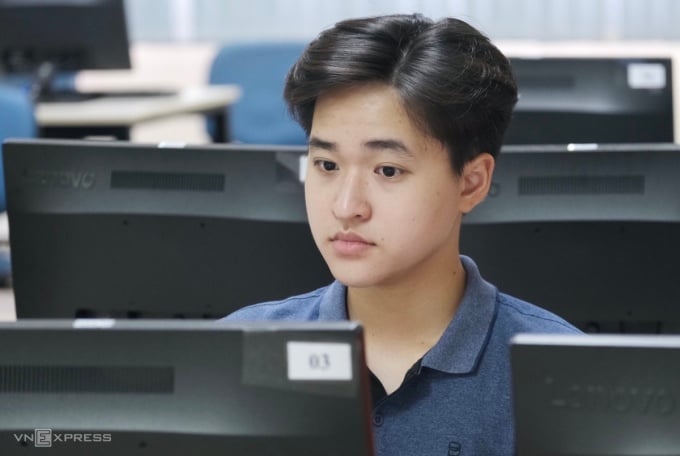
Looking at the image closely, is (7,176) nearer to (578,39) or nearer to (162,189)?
(162,189)

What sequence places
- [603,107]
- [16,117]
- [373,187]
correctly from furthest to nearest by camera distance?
[16,117], [603,107], [373,187]

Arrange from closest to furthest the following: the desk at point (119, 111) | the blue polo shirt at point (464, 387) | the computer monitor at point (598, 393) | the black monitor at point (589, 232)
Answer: the computer monitor at point (598, 393) < the blue polo shirt at point (464, 387) < the black monitor at point (589, 232) < the desk at point (119, 111)

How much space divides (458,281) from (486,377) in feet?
0.48

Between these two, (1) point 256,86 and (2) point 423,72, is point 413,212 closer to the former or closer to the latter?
(2) point 423,72

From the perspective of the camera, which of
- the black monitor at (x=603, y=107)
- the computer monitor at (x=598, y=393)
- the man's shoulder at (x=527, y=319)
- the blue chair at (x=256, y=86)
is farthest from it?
the blue chair at (x=256, y=86)

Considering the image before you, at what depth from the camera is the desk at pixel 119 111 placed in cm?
468

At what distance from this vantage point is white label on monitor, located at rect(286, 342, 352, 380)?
0.94m

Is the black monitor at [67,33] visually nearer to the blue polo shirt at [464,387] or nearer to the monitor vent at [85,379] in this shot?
the blue polo shirt at [464,387]

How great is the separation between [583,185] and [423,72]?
0.35 metres

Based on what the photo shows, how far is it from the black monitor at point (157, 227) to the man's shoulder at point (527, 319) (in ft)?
1.02

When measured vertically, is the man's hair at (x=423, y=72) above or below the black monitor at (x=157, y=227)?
above

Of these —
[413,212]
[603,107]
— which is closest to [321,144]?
[413,212]

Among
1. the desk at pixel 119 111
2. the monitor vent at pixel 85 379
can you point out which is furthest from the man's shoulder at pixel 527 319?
the desk at pixel 119 111

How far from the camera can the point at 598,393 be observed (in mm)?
935
